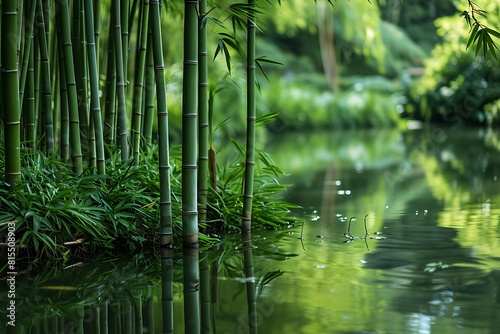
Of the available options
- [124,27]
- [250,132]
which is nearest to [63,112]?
[124,27]

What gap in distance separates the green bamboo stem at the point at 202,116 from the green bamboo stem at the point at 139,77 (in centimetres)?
40

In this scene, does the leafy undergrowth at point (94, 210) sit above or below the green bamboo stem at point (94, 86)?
below

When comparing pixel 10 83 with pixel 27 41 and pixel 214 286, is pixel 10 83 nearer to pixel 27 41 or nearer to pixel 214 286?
pixel 27 41

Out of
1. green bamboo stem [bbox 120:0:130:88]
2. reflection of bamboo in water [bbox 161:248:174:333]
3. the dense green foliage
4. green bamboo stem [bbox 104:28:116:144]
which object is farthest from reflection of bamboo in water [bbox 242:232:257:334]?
the dense green foliage

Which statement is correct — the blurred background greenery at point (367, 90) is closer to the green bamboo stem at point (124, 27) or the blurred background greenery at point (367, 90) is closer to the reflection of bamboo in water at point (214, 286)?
the green bamboo stem at point (124, 27)

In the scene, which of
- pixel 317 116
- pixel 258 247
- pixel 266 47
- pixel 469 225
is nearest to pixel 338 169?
pixel 469 225

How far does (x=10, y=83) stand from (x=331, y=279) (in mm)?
1484

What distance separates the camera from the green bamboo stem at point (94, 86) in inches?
144

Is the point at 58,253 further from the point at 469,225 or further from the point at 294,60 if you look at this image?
the point at 294,60

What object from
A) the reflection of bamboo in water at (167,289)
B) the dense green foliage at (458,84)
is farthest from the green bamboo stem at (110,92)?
the dense green foliage at (458,84)

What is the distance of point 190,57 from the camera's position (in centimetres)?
343

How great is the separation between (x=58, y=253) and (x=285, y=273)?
0.99m

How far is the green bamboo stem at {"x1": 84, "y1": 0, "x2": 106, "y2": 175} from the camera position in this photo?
3658mm

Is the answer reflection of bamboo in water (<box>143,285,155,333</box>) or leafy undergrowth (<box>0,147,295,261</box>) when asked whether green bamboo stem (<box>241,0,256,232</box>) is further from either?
reflection of bamboo in water (<box>143,285,155,333</box>)
